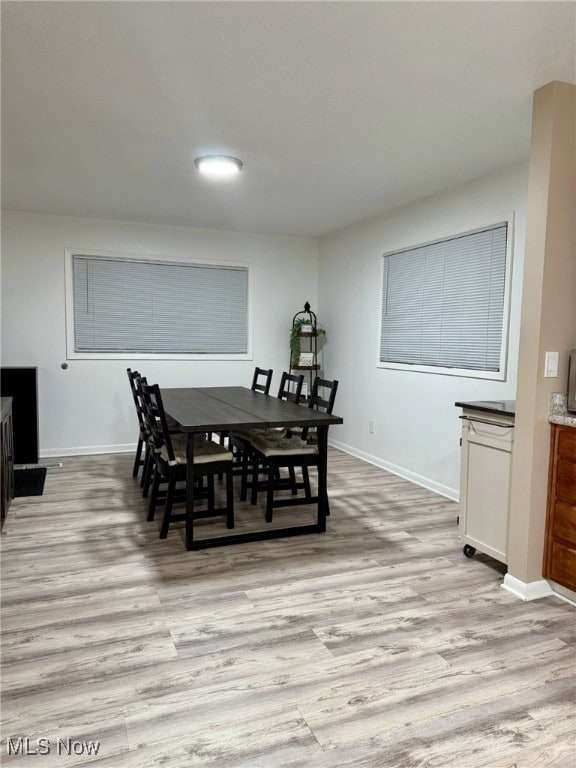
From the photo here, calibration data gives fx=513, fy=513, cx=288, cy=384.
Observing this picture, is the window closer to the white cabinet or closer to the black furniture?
the white cabinet

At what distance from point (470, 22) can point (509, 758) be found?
2.62m

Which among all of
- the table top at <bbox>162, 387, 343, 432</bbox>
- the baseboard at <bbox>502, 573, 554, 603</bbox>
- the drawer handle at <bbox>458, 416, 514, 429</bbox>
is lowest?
the baseboard at <bbox>502, 573, 554, 603</bbox>

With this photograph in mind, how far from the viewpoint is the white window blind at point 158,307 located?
5551mm

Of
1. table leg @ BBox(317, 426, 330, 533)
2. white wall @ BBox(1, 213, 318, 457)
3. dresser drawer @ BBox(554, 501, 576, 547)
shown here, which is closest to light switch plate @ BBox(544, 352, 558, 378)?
dresser drawer @ BBox(554, 501, 576, 547)

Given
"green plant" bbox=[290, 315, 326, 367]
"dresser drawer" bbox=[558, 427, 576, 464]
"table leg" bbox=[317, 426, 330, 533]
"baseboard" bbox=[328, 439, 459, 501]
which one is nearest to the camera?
"dresser drawer" bbox=[558, 427, 576, 464]

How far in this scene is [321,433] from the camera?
3480 millimetres

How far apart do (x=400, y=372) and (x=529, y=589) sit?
2.58 meters

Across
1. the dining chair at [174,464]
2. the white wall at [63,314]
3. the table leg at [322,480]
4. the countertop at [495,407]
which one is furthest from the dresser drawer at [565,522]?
the white wall at [63,314]

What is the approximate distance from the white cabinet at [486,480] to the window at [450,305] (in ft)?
3.06

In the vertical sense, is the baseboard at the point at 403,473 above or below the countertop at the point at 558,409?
below

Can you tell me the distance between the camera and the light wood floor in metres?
1.66

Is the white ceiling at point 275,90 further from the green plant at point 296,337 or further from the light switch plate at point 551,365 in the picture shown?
the green plant at point 296,337

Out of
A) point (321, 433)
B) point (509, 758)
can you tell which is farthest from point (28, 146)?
point (509, 758)

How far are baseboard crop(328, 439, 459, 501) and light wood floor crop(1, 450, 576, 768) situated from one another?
845mm
